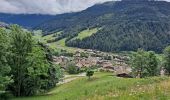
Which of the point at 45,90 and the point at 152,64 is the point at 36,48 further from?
the point at 152,64

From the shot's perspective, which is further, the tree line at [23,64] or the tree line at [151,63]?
the tree line at [151,63]

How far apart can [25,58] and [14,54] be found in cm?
257

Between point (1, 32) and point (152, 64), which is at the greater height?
point (1, 32)

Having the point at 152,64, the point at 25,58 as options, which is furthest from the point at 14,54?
the point at 152,64

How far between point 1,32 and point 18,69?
1305 centimetres

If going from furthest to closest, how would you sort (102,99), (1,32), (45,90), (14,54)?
1. (45,90)
2. (14,54)
3. (1,32)
4. (102,99)

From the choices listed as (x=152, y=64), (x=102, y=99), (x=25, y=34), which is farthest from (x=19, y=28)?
(x=152, y=64)

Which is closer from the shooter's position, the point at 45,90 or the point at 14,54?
the point at 14,54

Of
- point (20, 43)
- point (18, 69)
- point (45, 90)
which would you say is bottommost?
point (45, 90)

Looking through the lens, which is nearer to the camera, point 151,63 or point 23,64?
point 23,64

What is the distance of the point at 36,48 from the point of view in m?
74.6

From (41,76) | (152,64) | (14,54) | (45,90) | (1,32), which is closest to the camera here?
(1,32)

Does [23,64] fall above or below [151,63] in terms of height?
above

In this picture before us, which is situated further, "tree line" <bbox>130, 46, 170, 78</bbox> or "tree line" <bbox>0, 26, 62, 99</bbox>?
"tree line" <bbox>130, 46, 170, 78</bbox>
